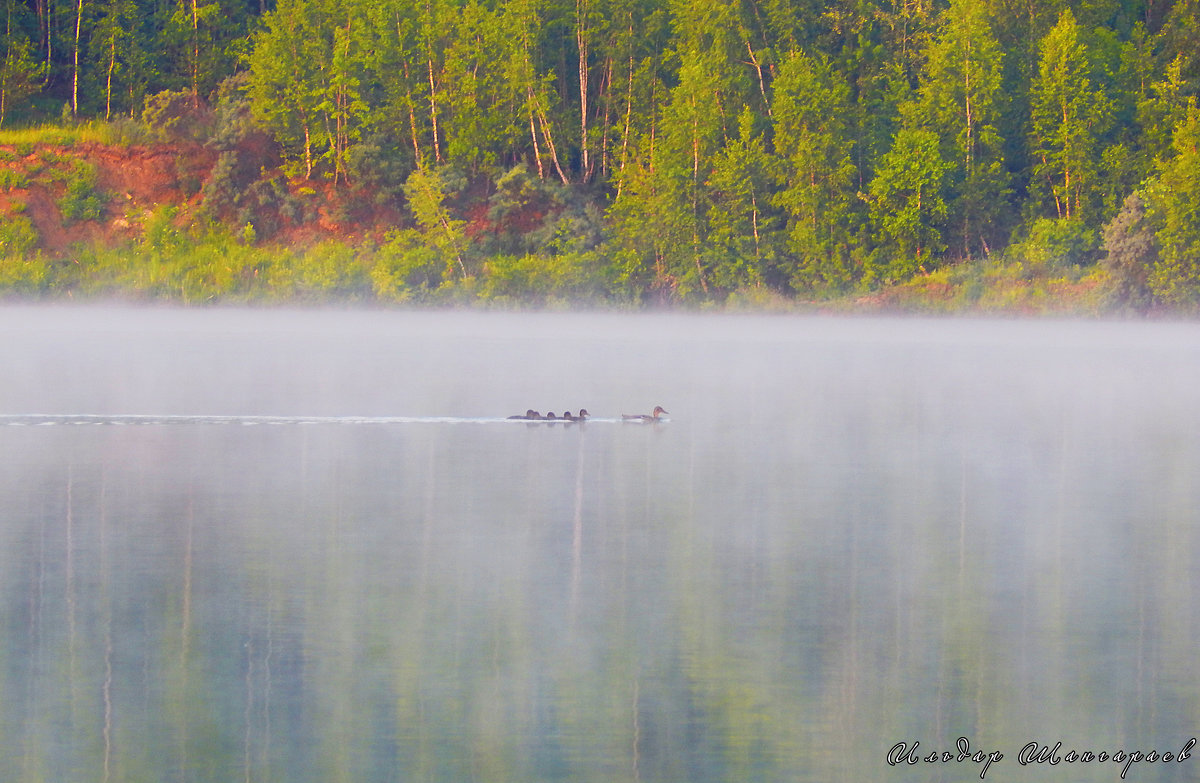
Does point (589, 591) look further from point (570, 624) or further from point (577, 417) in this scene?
point (577, 417)

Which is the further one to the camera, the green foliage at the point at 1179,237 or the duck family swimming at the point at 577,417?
the green foliage at the point at 1179,237

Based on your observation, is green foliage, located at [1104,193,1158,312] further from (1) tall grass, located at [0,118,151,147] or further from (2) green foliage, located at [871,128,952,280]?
(1) tall grass, located at [0,118,151,147]

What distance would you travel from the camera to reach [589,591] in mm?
10578

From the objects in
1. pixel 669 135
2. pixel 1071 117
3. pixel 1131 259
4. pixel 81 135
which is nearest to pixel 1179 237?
pixel 1131 259

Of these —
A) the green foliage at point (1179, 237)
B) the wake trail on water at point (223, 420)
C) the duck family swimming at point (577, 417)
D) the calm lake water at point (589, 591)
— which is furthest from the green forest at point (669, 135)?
the wake trail on water at point (223, 420)

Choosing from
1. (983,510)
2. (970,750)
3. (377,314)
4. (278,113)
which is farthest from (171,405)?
(278,113)

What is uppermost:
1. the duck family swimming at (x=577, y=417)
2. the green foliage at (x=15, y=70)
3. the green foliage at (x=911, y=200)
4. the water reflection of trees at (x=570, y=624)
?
the green foliage at (x=15, y=70)

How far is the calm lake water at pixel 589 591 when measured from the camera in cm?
768

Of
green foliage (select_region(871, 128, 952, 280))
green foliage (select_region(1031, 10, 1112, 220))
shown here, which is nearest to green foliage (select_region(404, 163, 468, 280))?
green foliage (select_region(871, 128, 952, 280))

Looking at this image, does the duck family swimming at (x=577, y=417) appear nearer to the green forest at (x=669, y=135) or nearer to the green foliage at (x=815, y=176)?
the green forest at (x=669, y=135)

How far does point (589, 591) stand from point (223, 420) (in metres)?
11.3

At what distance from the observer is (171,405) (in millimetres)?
22734

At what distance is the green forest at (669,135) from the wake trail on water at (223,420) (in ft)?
101

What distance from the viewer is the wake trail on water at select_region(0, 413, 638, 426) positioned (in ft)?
67.4
